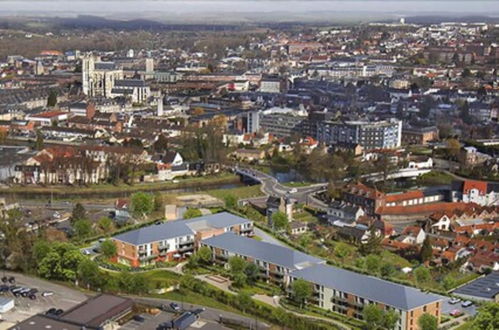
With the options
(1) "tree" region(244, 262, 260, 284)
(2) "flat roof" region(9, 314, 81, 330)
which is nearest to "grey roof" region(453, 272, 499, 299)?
(1) "tree" region(244, 262, 260, 284)

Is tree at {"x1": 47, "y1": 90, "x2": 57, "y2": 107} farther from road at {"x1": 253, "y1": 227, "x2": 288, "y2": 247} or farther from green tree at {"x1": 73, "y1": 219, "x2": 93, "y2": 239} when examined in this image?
road at {"x1": 253, "y1": 227, "x2": 288, "y2": 247}

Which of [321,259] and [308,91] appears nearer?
[321,259]

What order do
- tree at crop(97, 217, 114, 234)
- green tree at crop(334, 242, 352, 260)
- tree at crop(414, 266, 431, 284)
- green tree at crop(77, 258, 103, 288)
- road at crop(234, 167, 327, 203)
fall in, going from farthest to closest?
road at crop(234, 167, 327, 203)
tree at crop(97, 217, 114, 234)
green tree at crop(334, 242, 352, 260)
tree at crop(414, 266, 431, 284)
green tree at crop(77, 258, 103, 288)

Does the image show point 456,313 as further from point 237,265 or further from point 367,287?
point 237,265

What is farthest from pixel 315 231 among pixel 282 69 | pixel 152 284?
pixel 282 69

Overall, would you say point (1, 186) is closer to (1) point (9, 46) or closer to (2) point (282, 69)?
(2) point (282, 69)
